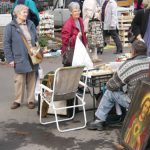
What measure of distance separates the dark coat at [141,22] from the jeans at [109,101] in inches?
63.5

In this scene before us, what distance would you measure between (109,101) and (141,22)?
1759 millimetres

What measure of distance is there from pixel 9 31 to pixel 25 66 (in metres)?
0.60

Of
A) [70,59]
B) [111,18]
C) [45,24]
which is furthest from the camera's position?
[45,24]

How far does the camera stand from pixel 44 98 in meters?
6.56

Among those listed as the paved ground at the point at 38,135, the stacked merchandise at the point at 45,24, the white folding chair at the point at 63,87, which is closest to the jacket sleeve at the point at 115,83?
the white folding chair at the point at 63,87

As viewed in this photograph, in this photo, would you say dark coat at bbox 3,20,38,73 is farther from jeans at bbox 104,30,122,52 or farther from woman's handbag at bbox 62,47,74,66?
jeans at bbox 104,30,122,52

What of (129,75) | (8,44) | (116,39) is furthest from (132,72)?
(116,39)

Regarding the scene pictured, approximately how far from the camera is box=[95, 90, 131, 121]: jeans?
6.05 m

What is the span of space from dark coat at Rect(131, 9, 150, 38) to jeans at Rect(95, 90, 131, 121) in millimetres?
1613

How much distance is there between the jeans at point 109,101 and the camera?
605cm

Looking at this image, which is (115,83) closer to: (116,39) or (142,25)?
(142,25)

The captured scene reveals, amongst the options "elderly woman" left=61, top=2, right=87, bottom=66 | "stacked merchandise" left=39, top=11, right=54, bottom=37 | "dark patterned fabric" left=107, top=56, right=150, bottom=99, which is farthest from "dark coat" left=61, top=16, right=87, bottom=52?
"stacked merchandise" left=39, top=11, right=54, bottom=37

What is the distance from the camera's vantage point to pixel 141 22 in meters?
7.29

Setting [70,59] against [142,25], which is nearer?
[70,59]
